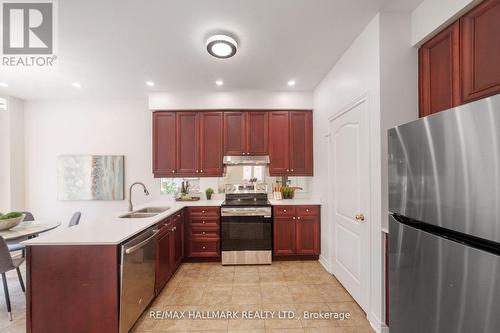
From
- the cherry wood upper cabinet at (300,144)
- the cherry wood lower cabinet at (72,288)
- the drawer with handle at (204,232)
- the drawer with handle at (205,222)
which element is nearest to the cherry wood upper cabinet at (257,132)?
the cherry wood upper cabinet at (300,144)

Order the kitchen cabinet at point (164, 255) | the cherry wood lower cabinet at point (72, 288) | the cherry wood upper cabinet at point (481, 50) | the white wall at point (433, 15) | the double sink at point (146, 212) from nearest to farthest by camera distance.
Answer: the cherry wood upper cabinet at point (481, 50) → the white wall at point (433, 15) → the cherry wood lower cabinet at point (72, 288) → the kitchen cabinet at point (164, 255) → the double sink at point (146, 212)

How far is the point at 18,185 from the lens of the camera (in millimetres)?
4020

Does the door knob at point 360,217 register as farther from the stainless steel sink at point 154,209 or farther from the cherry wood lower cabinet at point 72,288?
the stainless steel sink at point 154,209

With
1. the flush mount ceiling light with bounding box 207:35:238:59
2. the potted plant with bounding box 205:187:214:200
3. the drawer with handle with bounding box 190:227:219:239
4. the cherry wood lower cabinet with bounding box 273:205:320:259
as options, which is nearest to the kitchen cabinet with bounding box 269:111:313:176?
the cherry wood lower cabinet with bounding box 273:205:320:259

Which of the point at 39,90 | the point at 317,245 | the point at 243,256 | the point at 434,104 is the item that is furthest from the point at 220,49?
the point at 39,90

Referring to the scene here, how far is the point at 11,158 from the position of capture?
12.9ft

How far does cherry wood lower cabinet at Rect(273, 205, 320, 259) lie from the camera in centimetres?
347

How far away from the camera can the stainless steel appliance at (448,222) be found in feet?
2.47

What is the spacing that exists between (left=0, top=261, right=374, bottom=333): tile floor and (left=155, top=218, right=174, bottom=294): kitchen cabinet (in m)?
0.17

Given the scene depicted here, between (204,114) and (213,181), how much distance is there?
1257 millimetres

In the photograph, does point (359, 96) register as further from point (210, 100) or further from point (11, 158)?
point (11, 158)

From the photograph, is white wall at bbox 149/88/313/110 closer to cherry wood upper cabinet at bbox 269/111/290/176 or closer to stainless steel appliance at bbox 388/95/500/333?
cherry wood upper cabinet at bbox 269/111/290/176

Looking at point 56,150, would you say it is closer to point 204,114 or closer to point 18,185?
point 18,185

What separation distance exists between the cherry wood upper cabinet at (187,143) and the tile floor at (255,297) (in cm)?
161
